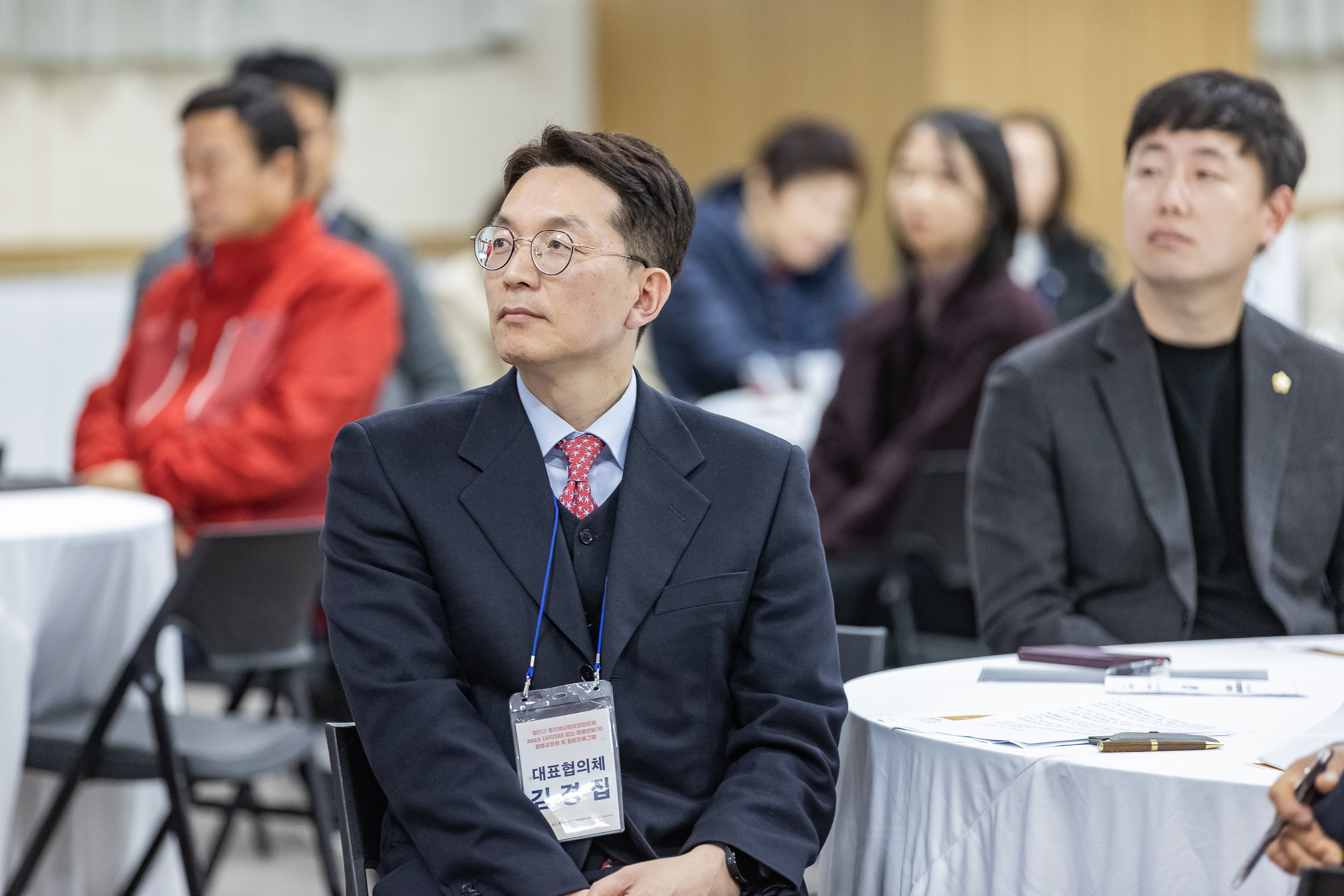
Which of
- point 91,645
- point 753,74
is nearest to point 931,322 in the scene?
point 91,645

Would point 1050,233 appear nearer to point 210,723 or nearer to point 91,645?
point 210,723

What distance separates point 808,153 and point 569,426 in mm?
4055

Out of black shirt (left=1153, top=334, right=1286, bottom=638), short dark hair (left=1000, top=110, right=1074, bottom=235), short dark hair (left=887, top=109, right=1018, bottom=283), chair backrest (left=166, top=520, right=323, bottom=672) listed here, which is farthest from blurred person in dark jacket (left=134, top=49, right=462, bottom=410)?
black shirt (left=1153, top=334, right=1286, bottom=638)

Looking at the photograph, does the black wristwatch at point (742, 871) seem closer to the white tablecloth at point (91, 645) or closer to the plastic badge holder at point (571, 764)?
the plastic badge holder at point (571, 764)

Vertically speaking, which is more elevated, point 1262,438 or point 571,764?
point 1262,438

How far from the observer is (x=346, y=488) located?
1747 millimetres

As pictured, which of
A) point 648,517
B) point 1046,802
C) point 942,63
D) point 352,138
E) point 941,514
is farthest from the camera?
point 352,138

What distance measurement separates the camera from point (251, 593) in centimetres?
312

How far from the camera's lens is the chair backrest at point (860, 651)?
7.27ft

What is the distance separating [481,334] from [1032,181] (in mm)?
2182

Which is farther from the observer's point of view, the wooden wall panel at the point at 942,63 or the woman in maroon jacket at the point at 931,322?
the wooden wall panel at the point at 942,63

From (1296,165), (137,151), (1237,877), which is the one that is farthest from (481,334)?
(1237,877)

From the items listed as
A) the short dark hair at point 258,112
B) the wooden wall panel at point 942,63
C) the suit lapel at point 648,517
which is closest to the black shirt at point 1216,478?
the suit lapel at point 648,517

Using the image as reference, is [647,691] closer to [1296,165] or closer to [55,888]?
[1296,165]
